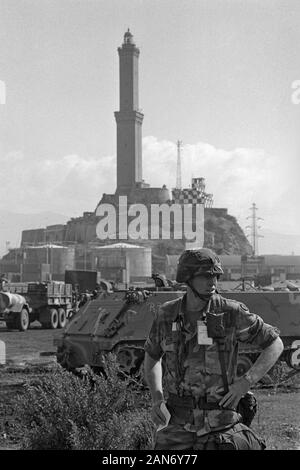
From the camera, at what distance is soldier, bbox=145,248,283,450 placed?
3609mm

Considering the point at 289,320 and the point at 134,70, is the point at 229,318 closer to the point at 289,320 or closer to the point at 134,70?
the point at 289,320

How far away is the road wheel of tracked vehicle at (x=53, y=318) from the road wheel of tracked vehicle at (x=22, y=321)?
1.08m

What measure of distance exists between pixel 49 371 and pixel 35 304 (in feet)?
44.7

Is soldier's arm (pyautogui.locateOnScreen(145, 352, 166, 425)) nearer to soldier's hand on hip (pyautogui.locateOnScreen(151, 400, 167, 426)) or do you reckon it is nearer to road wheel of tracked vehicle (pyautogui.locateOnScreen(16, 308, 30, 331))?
soldier's hand on hip (pyautogui.locateOnScreen(151, 400, 167, 426))

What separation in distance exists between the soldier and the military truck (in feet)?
65.0

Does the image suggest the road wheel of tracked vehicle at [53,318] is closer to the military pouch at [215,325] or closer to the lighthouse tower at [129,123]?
the military pouch at [215,325]

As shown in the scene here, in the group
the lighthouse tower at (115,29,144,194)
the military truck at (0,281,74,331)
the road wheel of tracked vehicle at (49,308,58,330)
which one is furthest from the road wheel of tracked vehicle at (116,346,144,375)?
the lighthouse tower at (115,29,144,194)

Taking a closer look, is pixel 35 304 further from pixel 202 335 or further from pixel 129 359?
pixel 202 335

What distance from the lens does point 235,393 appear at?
Result: 358cm

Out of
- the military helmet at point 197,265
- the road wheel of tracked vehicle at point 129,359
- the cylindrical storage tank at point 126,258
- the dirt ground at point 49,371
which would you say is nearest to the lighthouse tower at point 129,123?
the cylindrical storage tank at point 126,258

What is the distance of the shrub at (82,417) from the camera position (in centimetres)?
549

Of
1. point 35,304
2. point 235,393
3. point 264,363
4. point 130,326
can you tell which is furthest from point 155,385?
point 35,304
